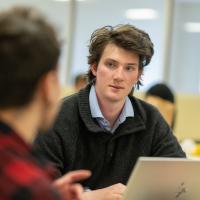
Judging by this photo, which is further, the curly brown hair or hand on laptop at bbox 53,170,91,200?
the curly brown hair

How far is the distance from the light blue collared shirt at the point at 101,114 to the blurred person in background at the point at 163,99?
1512mm

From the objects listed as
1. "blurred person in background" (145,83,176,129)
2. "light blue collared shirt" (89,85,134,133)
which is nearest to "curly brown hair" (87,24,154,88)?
"light blue collared shirt" (89,85,134,133)

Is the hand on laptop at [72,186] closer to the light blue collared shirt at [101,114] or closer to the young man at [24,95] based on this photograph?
the young man at [24,95]

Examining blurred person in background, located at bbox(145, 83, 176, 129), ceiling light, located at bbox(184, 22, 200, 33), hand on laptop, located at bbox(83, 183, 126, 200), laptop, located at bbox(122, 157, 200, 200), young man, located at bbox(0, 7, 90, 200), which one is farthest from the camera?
ceiling light, located at bbox(184, 22, 200, 33)

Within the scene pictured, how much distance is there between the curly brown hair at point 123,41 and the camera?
1.94 metres

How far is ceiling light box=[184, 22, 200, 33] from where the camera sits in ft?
20.0

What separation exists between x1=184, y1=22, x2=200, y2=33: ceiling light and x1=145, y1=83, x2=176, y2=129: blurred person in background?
249 cm

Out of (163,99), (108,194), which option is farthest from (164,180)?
(163,99)

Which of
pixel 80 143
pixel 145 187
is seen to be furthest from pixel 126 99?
pixel 145 187

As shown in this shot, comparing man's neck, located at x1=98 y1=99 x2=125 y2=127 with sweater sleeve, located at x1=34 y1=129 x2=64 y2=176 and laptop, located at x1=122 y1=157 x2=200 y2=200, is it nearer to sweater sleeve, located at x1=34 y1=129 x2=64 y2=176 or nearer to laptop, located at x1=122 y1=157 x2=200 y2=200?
sweater sleeve, located at x1=34 y1=129 x2=64 y2=176

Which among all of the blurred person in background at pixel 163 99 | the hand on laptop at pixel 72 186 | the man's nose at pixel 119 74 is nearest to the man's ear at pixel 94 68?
the man's nose at pixel 119 74

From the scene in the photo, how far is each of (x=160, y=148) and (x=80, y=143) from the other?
12.6 inches

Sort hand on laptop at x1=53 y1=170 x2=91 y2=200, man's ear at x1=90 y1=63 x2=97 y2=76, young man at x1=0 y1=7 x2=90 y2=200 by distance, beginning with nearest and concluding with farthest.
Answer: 1. young man at x1=0 y1=7 x2=90 y2=200
2. hand on laptop at x1=53 y1=170 x2=91 y2=200
3. man's ear at x1=90 y1=63 x2=97 y2=76

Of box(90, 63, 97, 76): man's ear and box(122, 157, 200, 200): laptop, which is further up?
box(90, 63, 97, 76): man's ear
